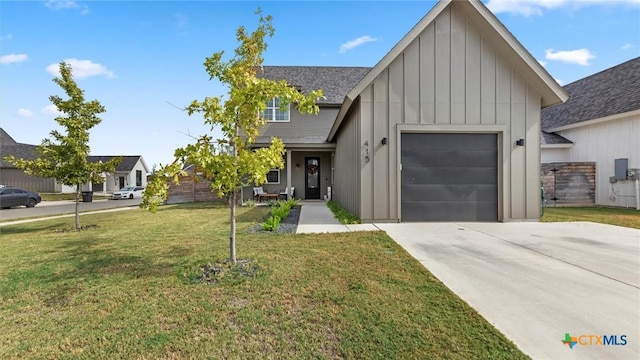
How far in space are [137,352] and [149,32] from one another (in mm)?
12611

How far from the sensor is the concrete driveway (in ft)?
8.93

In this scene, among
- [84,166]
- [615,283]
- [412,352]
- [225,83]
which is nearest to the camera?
[412,352]

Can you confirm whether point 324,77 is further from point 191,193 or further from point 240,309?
point 240,309

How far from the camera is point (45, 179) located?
96.5 ft

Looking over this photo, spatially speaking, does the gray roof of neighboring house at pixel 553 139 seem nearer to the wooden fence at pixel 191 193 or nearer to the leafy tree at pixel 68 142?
the wooden fence at pixel 191 193

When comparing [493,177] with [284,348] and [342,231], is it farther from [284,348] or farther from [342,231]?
[284,348]

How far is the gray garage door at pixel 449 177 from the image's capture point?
8883mm

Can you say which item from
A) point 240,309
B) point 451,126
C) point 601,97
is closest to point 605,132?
point 601,97

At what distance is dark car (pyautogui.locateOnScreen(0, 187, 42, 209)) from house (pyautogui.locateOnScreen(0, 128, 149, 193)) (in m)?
8.28

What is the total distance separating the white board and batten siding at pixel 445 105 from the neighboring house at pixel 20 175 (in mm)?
35531

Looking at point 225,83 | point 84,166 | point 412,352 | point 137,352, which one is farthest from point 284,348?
point 84,166

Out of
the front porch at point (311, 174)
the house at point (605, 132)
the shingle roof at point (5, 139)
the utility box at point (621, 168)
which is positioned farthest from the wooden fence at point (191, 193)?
the shingle roof at point (5, 139)

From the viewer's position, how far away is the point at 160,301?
3498 millimetres

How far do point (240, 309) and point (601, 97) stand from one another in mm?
20393
